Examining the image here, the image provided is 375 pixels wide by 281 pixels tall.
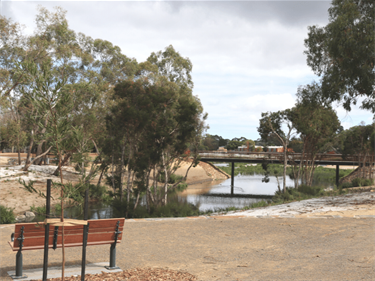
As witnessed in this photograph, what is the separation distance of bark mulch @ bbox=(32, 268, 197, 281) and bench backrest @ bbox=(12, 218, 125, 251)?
0.49m

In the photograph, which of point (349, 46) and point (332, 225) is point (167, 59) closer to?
point (349, 46)

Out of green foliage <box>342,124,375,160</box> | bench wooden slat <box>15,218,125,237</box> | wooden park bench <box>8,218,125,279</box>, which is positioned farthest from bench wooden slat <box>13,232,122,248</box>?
green foliage <box>342,124,375,160</box>

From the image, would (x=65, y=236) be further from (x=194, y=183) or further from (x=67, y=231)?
(x=194, y=183)

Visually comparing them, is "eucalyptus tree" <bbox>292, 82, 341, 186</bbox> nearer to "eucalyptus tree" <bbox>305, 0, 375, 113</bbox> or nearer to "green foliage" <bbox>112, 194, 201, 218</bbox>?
"eucalyptus tree" <bbox>305, 0, 375, 113</bbox>

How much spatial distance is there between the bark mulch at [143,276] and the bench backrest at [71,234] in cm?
49

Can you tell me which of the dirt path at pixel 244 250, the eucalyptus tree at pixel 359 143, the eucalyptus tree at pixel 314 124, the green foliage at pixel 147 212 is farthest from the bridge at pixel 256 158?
the dirt path at pixel 244 250

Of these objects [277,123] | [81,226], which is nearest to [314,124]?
[277,123]

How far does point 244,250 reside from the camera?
243 inches

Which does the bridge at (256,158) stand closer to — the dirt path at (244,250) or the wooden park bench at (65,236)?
the dirt path at (244,250)

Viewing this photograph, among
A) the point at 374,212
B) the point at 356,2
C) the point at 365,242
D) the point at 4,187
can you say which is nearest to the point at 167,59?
the point at 4,187

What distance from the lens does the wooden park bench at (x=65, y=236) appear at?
448cm

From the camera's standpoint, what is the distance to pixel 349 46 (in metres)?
12.9

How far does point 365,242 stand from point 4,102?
17.2 m

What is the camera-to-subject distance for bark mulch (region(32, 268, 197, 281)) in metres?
4.38
